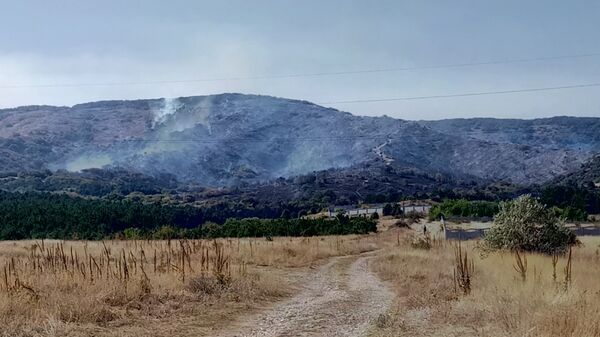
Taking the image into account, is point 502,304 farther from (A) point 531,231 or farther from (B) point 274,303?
(A) point 531,231

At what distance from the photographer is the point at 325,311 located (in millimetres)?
12602

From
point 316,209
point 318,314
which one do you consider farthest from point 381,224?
point 318,314

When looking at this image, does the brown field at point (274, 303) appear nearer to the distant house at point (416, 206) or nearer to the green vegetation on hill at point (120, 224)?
the green vegetation on hill at point (120, 224)

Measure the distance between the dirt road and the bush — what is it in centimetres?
725

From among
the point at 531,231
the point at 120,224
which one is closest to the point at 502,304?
the point at 531,231

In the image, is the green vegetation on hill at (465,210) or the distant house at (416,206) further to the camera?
the distant house at (416,206)

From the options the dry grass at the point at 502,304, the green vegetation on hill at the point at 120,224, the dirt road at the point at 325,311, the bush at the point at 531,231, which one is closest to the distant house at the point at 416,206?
the green vegetation on hill at the point at 120,224

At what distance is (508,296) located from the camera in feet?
37.2

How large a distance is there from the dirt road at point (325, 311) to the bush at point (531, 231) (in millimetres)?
7249

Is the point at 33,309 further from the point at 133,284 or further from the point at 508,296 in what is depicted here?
the point at 508,296

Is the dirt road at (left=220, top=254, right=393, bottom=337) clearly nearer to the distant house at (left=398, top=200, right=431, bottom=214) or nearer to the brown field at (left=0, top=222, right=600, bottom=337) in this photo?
the brown field at (left=0, top=222, right=600, bottom=337)

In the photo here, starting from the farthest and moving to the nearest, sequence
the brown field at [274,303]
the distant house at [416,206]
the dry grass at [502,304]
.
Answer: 1. the distant house at [416,206]
2. the brown field at [274,303]
3. the dry grass at [502,304]

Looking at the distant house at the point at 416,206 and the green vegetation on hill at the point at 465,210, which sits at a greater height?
the green vegetation on hill at the point at 465,210

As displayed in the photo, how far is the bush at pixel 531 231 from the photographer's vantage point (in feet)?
78.4
